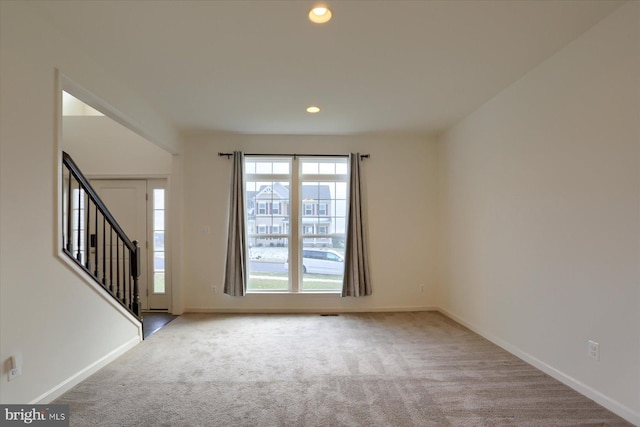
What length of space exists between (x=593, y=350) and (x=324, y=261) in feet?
10.3

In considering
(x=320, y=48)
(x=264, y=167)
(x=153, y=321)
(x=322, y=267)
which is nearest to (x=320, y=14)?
(x=320, y=48)

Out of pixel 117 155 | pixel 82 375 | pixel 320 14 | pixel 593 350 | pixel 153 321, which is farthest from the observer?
pixel 117 155

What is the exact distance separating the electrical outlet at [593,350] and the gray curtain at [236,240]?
12.1 feet

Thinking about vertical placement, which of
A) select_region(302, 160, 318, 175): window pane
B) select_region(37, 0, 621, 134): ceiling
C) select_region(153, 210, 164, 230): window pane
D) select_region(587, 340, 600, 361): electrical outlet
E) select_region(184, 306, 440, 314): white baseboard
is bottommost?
select_region(184, 306, 440, 314): white baseboard

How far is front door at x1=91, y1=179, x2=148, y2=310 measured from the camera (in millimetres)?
4551

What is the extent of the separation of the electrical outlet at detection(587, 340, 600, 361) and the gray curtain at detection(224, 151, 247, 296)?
3684 mm

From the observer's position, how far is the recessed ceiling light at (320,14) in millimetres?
1933

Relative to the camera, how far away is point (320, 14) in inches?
78.0

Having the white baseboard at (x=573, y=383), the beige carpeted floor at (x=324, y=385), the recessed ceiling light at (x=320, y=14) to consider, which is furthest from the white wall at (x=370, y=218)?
the recessed ceiling light at (x=320, y=14)

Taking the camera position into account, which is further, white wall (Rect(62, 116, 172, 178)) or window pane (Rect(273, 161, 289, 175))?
window pane (Rect(273, 161, 289, 175))

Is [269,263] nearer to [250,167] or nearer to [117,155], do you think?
[250,167]

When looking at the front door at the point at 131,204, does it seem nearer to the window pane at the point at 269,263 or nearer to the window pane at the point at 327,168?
the window pane at the point at 269,263

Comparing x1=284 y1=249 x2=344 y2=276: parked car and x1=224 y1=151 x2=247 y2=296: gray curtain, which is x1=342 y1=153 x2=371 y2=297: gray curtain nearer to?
x1=284 y1=249 x2=344 y2=276: parked car

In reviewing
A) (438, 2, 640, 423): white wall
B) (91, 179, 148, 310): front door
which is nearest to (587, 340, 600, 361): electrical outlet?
(438, 2, 640, 423): white wall
